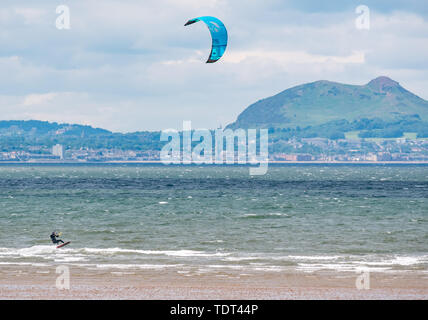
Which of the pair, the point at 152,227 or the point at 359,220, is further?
the point at 359,220

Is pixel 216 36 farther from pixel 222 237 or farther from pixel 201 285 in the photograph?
pixel 201 285

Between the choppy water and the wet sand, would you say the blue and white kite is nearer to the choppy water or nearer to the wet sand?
the choppy water

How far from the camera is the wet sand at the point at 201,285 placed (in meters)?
18.9

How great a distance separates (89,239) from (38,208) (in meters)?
28.6

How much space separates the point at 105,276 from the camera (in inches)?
940

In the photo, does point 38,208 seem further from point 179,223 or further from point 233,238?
point 233,238

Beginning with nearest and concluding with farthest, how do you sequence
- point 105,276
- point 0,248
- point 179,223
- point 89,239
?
point 105,276
point 0,248
point 89,239
point 179,223

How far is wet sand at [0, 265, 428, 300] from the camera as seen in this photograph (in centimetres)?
1889

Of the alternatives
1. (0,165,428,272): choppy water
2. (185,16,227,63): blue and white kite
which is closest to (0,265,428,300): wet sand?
(0,165,428,272): choppy water

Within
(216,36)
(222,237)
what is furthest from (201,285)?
(222,237)

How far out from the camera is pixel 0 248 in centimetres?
3250
